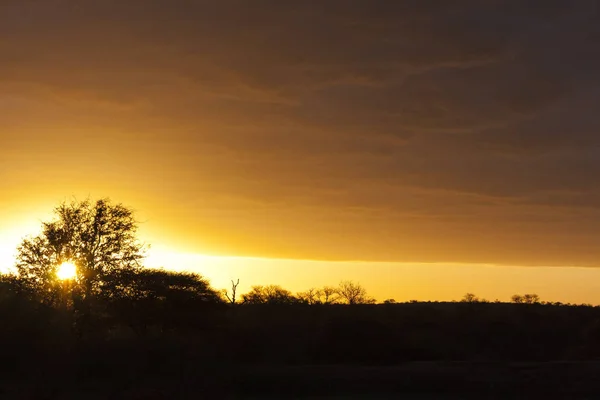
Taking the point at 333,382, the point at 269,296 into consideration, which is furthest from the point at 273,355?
the point at 269,296

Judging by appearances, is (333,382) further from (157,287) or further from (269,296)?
(269,296)

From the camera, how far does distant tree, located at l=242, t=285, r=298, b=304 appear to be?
72.6 metres

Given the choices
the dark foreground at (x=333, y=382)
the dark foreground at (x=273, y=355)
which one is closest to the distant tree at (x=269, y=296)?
the dark foreground at (x=273, y=355)

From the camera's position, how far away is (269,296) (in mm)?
77312

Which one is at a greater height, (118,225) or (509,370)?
(118,225)

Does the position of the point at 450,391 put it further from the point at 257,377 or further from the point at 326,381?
the point at 257,377

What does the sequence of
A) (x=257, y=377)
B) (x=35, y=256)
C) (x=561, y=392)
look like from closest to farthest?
1. (x=561, y=392)
2. (x=257, y=377)
3. (x=35, y=256)

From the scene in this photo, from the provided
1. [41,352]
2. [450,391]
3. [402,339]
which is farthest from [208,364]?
[402,339]

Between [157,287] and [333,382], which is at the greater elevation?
[157,287]

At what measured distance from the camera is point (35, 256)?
52.1 meters

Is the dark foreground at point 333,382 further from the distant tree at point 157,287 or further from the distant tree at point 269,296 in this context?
the distant tree at point 269,296

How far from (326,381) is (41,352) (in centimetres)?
1539

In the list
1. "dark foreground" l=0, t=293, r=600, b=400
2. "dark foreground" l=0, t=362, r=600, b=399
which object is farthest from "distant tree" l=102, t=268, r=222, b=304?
"dark foreground" l=0, t=362, r=600, b=399

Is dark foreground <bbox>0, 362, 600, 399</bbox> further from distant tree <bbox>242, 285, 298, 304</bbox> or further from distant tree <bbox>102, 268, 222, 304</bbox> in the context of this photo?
distant tree <bbox>242, 285, 298, 304</bbox>
